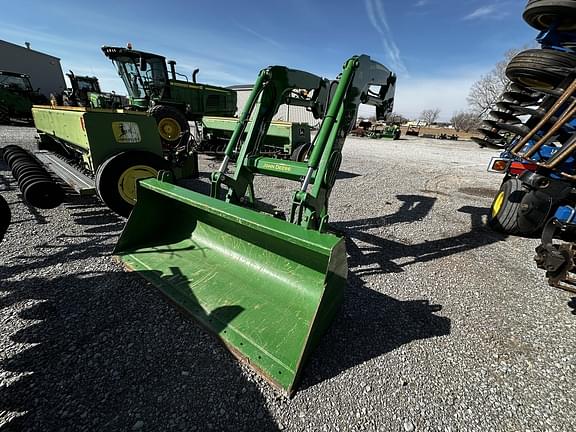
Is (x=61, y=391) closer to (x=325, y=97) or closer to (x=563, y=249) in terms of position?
(x=325, y=97)

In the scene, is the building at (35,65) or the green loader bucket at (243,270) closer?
the green loader bucket at (243,270)

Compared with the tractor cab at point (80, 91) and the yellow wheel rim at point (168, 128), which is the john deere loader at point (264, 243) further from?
the tractor cab at point (80, 91)

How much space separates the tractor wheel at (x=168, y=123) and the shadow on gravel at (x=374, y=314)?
6.80 metres

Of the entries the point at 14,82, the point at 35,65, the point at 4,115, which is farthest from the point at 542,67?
the point at 35,65

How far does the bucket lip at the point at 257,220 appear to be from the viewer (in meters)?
1.77

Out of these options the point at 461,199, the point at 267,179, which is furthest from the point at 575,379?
the point at 267,179

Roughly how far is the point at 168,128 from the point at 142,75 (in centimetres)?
271

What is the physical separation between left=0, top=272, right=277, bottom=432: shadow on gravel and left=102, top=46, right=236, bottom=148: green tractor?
→ 668cm

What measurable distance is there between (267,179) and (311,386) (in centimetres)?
603

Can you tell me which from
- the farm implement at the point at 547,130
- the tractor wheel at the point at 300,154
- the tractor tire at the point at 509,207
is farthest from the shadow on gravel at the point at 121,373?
the tractor wheel at the point at 300,154

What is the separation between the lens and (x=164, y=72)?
31.8 feet

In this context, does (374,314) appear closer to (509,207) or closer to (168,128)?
(509,207)

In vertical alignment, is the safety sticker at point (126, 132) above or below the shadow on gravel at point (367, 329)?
above

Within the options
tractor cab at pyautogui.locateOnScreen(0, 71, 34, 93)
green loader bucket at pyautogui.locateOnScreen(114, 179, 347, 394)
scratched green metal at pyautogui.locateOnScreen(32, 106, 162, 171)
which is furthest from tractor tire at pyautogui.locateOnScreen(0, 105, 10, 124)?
green loader bucket at pyautogui.locateOnScreen(114, 179, 347, 394)
